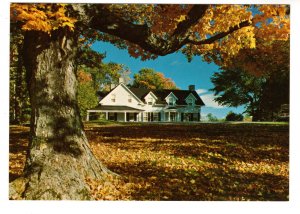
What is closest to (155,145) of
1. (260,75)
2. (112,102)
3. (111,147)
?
(111,147)

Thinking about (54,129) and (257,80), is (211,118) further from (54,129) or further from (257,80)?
(54,129)

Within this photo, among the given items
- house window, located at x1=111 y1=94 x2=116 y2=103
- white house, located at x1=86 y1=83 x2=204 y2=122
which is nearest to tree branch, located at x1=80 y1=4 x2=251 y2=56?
white house, located at x1=86 y1=83 x2=204 y2=122

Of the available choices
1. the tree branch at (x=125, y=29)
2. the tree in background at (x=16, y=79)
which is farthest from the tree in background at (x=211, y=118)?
the tree in background at (x=16, y=79)

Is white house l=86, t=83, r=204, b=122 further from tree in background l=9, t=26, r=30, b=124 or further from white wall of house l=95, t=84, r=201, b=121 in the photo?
tree in background l=9, t=26, r=30, b=124

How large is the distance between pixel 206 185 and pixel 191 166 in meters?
1.09

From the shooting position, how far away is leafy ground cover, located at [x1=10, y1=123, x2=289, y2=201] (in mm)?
5527

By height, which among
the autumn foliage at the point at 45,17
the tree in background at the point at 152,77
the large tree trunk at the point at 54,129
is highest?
the autumn foliage at the point at 45,17

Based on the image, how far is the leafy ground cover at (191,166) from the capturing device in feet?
18.1

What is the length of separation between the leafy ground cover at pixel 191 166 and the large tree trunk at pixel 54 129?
15.5 inches

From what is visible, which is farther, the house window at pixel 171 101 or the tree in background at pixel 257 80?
the house window at pixel 171 101

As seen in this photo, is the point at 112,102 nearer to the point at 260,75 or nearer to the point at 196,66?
the point at 196,66

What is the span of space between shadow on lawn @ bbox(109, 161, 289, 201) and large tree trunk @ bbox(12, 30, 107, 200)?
1.08 metres

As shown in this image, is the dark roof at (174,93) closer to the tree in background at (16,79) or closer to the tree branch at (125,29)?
the tree branch at (125,29)

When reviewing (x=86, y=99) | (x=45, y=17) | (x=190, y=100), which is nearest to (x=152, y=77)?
(x=86, y=99)
